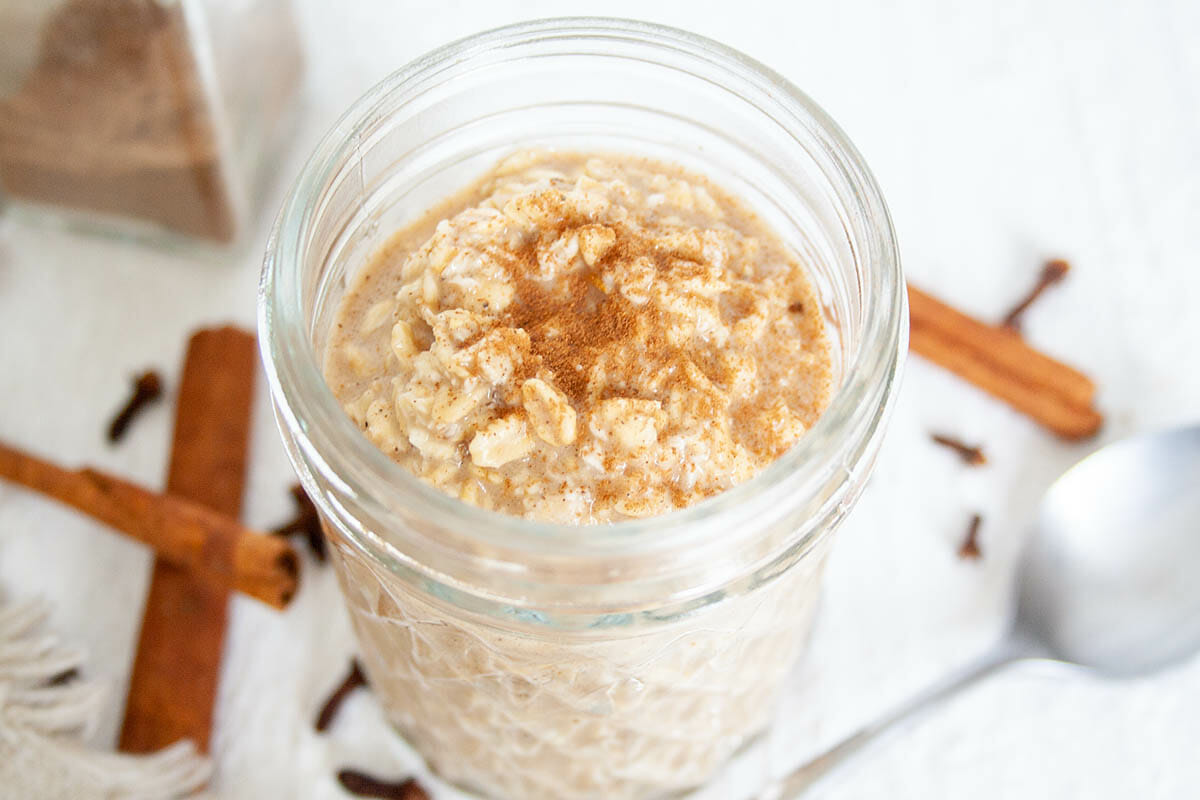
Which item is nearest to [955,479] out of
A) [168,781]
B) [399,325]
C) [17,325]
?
[399,325]

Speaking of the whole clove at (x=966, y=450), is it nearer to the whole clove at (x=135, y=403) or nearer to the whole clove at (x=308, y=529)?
the whole clove at (x=308, y=529)

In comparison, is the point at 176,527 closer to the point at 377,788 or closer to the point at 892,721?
the point at 377,788

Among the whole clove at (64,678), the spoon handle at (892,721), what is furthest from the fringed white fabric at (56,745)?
the spoon handle at (892,721)

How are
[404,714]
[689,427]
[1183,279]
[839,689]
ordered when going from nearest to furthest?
1. [689,427]
2. [404,714]
3. [839,689]
4. [1183,279]

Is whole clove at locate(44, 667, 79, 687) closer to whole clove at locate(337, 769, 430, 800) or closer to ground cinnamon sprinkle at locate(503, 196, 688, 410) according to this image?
whole clove at locate(337, 769, 430, 800)

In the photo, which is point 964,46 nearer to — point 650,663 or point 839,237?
point 839,237

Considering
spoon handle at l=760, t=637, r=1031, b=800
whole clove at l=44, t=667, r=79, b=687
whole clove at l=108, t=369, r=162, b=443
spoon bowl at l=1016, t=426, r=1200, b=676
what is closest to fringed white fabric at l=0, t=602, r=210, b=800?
whole clove at l=44, t=667, r=79, b=687
